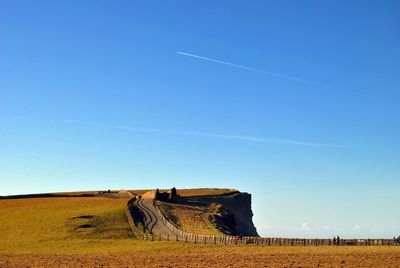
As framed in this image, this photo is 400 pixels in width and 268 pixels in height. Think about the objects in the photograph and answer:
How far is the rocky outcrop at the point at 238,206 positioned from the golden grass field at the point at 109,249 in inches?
1184

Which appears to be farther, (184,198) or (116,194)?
(116,194)

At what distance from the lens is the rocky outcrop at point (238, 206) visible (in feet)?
410

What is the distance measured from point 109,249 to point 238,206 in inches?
3286

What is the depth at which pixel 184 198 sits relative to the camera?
402ft

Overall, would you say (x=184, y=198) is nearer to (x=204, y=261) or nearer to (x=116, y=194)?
(x=116, y=194)

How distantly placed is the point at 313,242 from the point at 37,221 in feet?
163

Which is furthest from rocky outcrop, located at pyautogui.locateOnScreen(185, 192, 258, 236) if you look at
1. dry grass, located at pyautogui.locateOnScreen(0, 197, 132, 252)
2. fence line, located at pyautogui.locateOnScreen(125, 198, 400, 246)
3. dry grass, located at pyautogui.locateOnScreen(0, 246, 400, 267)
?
dry grass, located at pyautogui.locateOnScreen(0, 246, 400, 267)

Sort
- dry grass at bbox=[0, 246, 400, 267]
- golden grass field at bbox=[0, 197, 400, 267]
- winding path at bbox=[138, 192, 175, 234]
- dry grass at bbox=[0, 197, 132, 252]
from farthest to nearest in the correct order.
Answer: winding path at bbox=[138, 192, 175, 234]
dry grass at bbox=[0, 197, 132, 252]
golden grass field at bbox=[0, 197, 400, 267]
dry grass at bbox=[0, 246, 400, 267]

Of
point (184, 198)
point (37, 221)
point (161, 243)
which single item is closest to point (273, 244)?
point (161, 243)

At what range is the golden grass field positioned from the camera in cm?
4478

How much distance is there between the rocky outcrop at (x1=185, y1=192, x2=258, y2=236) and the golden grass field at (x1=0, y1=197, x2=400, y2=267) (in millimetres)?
30064

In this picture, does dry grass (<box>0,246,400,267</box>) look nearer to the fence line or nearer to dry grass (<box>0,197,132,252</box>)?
the fence line

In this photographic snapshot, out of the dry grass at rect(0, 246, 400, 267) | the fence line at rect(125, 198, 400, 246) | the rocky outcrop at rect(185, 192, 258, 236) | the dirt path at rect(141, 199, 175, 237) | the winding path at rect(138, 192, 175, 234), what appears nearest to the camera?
the dry grass at rect(0, 246, 400, 267)

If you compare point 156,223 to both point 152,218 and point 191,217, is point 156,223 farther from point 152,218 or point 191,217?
point 191,217
